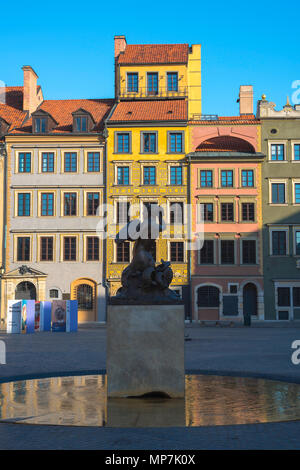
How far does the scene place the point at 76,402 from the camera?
9891mm

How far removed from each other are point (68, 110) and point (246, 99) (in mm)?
14878

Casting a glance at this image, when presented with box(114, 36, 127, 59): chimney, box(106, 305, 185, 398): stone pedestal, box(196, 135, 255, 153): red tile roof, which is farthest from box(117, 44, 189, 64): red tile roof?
box(106, 305, 185, 398): stone pedestal

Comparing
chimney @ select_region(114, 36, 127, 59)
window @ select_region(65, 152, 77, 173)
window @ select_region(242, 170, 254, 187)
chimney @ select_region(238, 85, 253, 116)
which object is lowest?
window @ select_region(242, 170, 254, 187)

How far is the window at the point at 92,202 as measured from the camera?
42.9 metres

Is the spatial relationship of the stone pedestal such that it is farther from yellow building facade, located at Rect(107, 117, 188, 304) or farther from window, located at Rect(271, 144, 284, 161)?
window, located at Rect(271, 144, 284, 161)

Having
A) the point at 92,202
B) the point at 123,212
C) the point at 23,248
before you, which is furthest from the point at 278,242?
the point at 23,248

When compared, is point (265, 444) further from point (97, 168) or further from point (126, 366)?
point (97, 168)

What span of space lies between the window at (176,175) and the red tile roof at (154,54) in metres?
9.23

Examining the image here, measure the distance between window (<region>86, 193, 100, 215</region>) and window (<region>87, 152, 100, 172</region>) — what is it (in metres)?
1.97

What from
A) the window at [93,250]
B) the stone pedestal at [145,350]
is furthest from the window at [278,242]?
the stone pedestal at [145,350]

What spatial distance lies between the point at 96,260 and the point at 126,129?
404 inches

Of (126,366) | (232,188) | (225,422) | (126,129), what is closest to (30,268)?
(126,129)

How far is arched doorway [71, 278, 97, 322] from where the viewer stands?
42.0 m

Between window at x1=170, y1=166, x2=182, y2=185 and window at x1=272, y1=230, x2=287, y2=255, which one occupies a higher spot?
window at x1=170, y1=166, x2=182, y2=185
